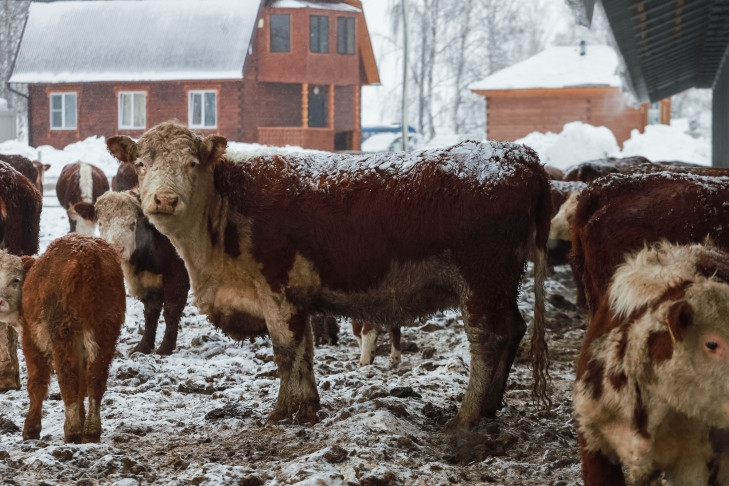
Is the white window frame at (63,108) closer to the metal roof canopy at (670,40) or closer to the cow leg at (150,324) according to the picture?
the metal roof canopy at (670,40)

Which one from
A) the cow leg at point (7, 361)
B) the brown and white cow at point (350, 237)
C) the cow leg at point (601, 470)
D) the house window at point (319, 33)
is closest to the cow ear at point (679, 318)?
the cow leg at point (601, 470)

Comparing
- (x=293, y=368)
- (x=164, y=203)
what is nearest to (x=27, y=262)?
(x=164, y=203)

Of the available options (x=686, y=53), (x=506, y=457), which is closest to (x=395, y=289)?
(x=506, y=457)

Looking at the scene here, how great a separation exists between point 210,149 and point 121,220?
302 centimetres

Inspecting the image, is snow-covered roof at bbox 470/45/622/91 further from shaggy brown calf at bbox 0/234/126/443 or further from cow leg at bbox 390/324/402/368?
shaggy brown calf at bbox 0/234/126/443

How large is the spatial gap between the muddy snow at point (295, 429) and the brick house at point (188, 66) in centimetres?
3061

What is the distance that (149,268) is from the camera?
32.3 ft

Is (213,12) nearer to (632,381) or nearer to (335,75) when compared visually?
(335,75)

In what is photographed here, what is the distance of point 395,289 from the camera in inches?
270

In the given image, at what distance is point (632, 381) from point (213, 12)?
39.1 m

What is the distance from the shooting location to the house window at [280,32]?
41.1 m

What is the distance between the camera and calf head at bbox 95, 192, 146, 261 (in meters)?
9.70

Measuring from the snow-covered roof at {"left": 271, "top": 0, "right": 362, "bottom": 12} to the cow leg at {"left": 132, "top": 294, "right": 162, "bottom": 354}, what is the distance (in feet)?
107

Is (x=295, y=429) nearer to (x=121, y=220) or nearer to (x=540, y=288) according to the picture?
(x=540, y=288)
